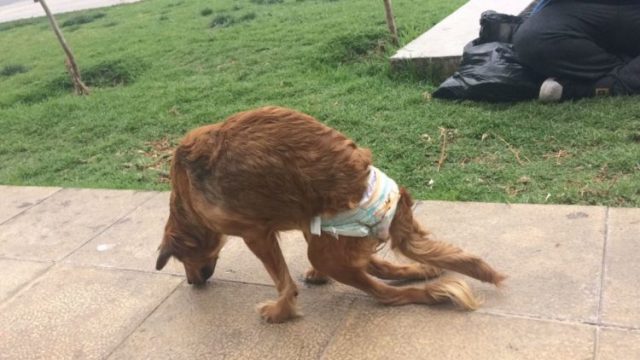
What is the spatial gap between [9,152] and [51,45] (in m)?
6.20

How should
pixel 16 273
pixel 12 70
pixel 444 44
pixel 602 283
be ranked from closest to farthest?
pixel 602 283, pixel 16 273, pixel 444 44, pixel 12 70

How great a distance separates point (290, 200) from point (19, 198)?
3423mm

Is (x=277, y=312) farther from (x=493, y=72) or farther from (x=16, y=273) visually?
(x=493, y=72)

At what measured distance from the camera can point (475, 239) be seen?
3.51m

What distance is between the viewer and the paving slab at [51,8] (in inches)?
798

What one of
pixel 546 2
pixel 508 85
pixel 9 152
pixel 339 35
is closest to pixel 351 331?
pixel 508 85

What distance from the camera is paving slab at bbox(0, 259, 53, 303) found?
396 centimetres

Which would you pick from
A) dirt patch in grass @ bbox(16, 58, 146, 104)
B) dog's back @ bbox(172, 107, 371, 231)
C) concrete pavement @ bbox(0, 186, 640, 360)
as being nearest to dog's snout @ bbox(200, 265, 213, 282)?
concrete pavement @ bbox(0, 186, 640, 360)

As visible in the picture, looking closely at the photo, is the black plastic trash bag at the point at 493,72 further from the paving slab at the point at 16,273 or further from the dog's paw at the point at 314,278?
the paving slab at the point at 16,273

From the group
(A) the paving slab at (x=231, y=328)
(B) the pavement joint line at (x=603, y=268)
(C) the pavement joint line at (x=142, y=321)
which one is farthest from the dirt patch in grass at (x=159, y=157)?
(B) the pavement joint line at (x=603, y=268)

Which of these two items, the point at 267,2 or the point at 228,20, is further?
the point at 267,2

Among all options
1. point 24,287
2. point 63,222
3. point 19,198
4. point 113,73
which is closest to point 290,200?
point 24,287

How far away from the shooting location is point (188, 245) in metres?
3.27

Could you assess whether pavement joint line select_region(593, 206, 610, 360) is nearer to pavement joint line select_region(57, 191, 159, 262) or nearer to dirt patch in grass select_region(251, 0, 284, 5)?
pavement joint line select_region(57, 191, 159, 262)
